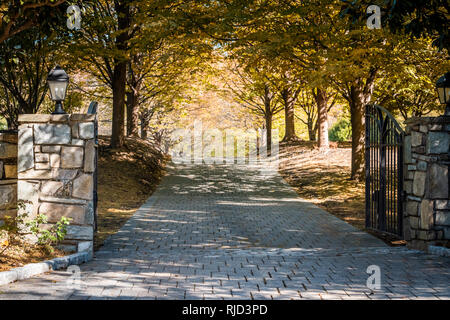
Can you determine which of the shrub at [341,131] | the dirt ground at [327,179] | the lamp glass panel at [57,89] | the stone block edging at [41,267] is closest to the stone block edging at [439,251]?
the dirt ground at [327,179]

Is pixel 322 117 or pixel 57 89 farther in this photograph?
pixel 322 117

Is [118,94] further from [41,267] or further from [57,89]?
[41,267]

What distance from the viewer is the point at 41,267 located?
576 centimetres

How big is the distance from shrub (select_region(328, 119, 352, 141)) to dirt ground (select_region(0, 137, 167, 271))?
18529 millimetres

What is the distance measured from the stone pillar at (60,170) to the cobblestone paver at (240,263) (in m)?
0.70

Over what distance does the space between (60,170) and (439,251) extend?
19.3 feet

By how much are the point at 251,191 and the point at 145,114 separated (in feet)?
54.0

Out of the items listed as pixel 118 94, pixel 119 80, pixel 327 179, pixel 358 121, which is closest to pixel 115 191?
pixel 118 94

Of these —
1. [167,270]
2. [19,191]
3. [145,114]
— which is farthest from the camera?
[145,114]

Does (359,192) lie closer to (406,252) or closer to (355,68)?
(355,68)

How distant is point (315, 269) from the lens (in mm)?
6102

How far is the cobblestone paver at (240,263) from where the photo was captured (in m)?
4.91

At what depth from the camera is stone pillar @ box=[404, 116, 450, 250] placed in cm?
729

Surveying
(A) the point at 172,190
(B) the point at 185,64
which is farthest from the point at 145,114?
(A) the point at 172,190
